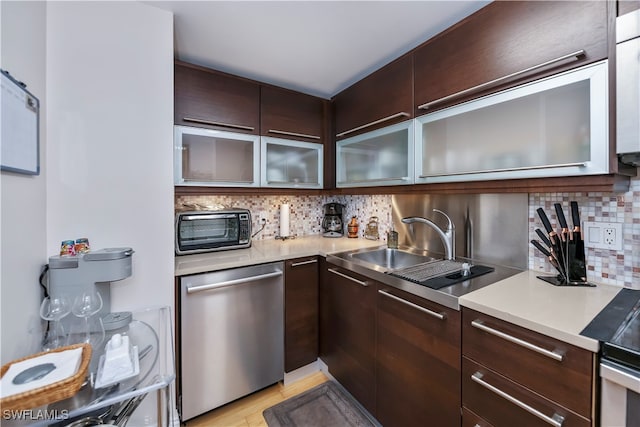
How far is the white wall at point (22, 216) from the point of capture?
83 centimetres

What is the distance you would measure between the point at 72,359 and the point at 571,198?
2.10 m

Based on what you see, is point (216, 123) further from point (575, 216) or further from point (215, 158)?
point (575, 216)

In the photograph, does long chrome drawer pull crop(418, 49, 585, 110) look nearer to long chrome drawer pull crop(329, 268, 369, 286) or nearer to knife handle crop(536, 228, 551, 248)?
knife handle crop(536, 228, 551, 248)

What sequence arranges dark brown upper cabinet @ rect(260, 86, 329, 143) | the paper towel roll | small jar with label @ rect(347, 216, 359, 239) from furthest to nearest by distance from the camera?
small jar with label @ rect(347, 216, 359, 239) → the paper towel roll → dark brown upper cabinet @ rect(260, 86, 329, 143)

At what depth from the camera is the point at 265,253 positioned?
1.80m

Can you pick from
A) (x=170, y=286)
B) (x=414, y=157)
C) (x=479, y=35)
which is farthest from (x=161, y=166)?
(x=479, y=35)

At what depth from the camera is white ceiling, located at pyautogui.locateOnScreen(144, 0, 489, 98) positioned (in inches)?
51.2

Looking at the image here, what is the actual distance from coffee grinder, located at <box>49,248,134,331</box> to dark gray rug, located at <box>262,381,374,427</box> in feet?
3.59

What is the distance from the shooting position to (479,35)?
1229 millimetres

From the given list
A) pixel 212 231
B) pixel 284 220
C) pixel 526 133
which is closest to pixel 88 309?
pixel 212 231

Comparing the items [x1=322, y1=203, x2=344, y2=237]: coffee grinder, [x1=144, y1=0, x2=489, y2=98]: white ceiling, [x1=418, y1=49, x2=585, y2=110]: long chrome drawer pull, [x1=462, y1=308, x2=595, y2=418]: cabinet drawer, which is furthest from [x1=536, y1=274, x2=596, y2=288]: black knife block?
[x1=322, y1=203, x2=344, y2=237]: coffee grinder

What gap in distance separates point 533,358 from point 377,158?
1388mm

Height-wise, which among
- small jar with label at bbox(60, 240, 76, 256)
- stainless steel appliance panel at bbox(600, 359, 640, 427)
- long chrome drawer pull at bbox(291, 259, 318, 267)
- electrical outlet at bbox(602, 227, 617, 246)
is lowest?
stainless steel appliance panel at bbox(600, 359, 640, 427)

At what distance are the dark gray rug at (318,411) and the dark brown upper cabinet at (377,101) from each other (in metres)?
1.87
